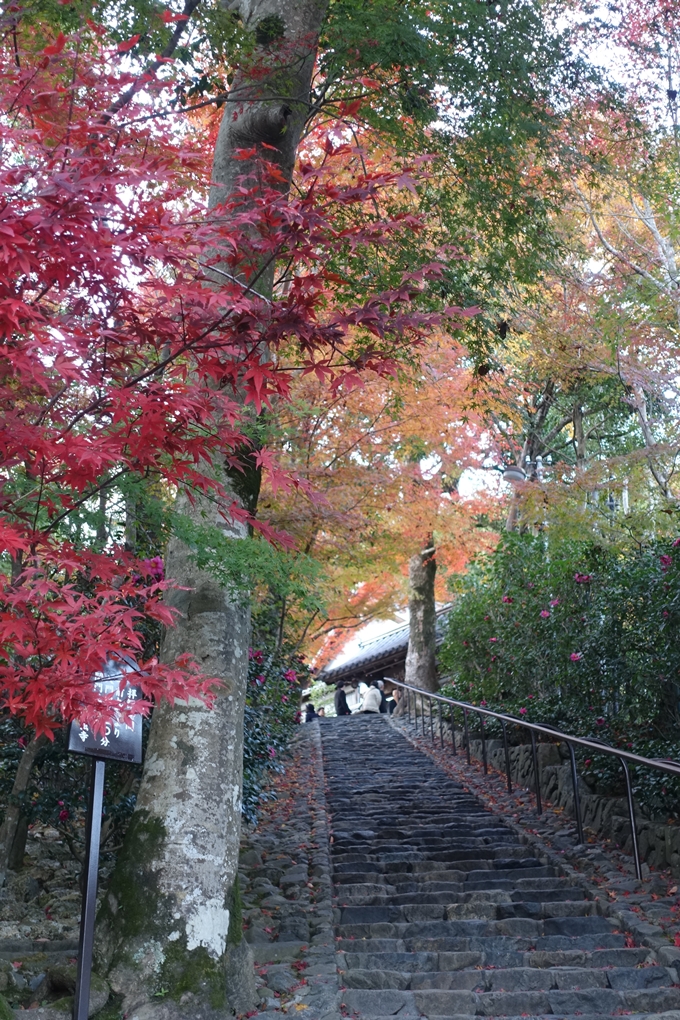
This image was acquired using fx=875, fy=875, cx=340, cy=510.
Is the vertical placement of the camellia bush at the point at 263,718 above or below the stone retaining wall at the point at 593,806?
above

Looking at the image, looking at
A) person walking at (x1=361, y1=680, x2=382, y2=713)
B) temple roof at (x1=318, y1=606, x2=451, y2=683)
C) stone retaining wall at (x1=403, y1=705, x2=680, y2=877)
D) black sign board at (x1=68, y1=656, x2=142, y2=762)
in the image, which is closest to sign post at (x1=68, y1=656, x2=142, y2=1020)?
black sign board at (x1=68, y1=656, x2=142, y2=762)

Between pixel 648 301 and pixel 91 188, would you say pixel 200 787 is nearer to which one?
pixel 91 188

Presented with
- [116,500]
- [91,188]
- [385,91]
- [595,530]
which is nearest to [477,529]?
[595,530]

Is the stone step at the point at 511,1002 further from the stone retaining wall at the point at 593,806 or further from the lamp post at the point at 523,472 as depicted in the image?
the lamp post at the point at 523,472

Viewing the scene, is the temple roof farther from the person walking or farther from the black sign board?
the black sign board

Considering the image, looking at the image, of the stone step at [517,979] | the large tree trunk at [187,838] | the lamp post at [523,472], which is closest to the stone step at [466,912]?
the stone step at [517,979]

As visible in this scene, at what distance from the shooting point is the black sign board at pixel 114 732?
3.72 metres

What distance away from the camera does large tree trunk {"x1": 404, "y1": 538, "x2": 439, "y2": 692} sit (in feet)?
57.9

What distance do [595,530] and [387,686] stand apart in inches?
658

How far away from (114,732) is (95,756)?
18 centimetres

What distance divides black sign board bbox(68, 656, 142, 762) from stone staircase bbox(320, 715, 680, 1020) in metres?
1.77

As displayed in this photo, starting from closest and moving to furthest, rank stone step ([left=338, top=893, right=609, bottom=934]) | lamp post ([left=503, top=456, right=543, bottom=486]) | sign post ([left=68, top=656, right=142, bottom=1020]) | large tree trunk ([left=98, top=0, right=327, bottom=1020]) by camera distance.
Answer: sign post ([left=68, top=656, right=142, bottom=1020]) → large tree trunk ([left=98, top=0, right=327, bottom=1020]) → stone step ([left=338, top=893, right=609, bottom=934]) → lamp post ([left=503, top=456, right=543, bottom=486])

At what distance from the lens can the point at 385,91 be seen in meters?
6.56

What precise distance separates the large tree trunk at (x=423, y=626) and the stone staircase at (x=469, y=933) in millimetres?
8467
